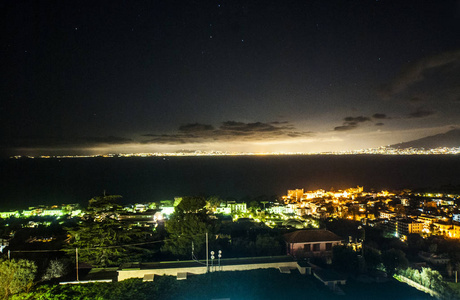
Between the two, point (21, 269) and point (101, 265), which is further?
point (101, 265)

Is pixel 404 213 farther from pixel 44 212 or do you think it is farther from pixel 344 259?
pixel 44 212

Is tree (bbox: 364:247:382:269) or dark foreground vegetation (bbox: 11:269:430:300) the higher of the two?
dark foreground vegetation (bbox: 11:269:430:300)

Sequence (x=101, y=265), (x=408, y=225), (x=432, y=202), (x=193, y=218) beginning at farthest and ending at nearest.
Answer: (x=432, y=202), (x=408, y=225), (x=193, y=218), (x=101, y=265)

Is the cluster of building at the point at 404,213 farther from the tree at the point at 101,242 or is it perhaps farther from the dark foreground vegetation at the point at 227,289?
the tree at the point at 101,242

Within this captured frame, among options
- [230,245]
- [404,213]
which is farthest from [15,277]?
[404,213]

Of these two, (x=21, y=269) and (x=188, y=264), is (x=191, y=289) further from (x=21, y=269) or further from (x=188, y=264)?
(x=21, y=269)

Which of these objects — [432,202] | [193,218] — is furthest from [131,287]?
[432,202]

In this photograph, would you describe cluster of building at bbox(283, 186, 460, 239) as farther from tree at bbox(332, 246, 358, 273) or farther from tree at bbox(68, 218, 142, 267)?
tree at bbox(68, 218, 142, 267)

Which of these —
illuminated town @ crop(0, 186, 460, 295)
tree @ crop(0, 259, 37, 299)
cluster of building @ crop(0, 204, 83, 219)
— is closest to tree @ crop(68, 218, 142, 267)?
illuminated town @ crop(0, 186, 460, 295)

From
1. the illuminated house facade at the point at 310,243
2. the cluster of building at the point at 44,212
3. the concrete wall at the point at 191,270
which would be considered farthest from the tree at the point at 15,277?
the cluster of building at the point at 44,212
